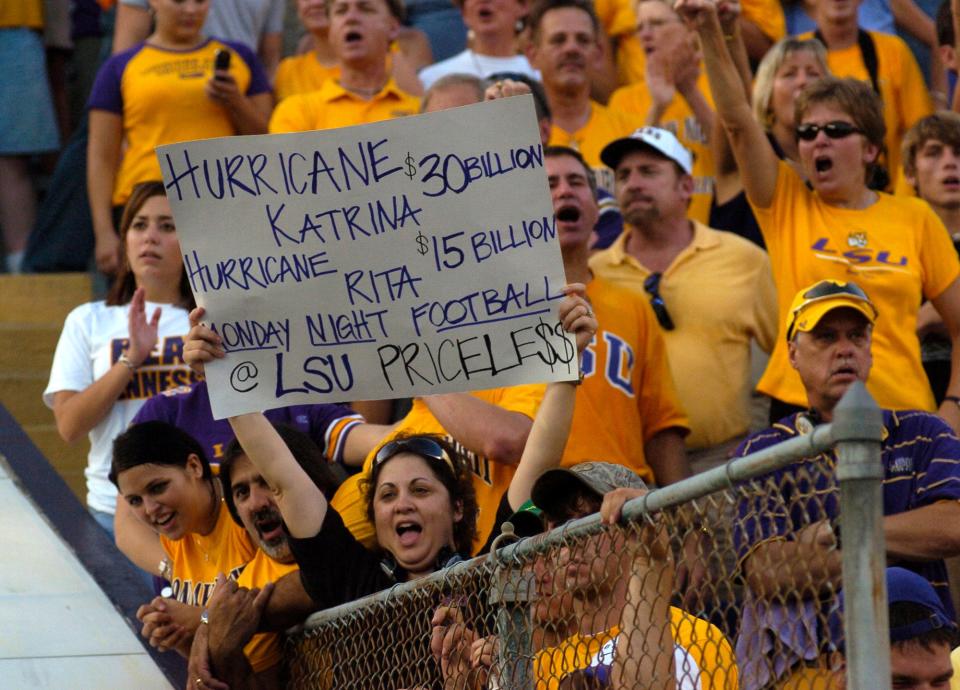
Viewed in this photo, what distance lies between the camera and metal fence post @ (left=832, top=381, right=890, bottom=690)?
2795 millimetres

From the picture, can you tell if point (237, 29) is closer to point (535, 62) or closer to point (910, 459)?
point (535, 62)

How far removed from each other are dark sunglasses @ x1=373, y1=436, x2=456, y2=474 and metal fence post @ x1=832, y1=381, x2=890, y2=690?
94.3 inches

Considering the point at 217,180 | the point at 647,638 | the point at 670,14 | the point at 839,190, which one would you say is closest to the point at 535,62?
the point at 670,14

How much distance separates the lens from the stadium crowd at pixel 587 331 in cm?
407

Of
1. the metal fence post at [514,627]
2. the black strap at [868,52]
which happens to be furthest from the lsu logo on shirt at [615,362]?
the black strap at [868,52]

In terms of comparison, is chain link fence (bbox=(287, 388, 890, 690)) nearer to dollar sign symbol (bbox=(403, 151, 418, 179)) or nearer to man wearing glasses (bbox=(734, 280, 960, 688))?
man wearing glasses (bbox=(734, 280, 960, 688))

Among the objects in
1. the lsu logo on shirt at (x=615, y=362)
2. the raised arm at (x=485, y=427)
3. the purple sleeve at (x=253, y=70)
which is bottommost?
the raised arm at (x=485, y=427)

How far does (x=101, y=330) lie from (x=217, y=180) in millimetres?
2226

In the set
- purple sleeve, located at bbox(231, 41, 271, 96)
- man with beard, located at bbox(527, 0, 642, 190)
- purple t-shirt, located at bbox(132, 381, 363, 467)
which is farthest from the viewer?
purple sleeve, located at bbox(231, 41, 271, 96)

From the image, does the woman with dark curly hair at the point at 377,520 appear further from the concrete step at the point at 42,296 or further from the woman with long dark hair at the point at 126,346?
the concrete step at the point at 42,296

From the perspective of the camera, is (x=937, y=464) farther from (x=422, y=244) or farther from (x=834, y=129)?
(x=834, y=129)

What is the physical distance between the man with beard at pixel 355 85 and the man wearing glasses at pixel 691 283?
1.75 meters

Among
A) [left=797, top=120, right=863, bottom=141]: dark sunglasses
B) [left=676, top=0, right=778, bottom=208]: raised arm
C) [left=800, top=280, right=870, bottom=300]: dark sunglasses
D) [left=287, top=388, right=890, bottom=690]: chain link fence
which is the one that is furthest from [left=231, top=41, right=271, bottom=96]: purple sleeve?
[left=287, top=388, right=890, bottom=690]: chain link fence

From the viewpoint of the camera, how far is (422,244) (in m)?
4.79
